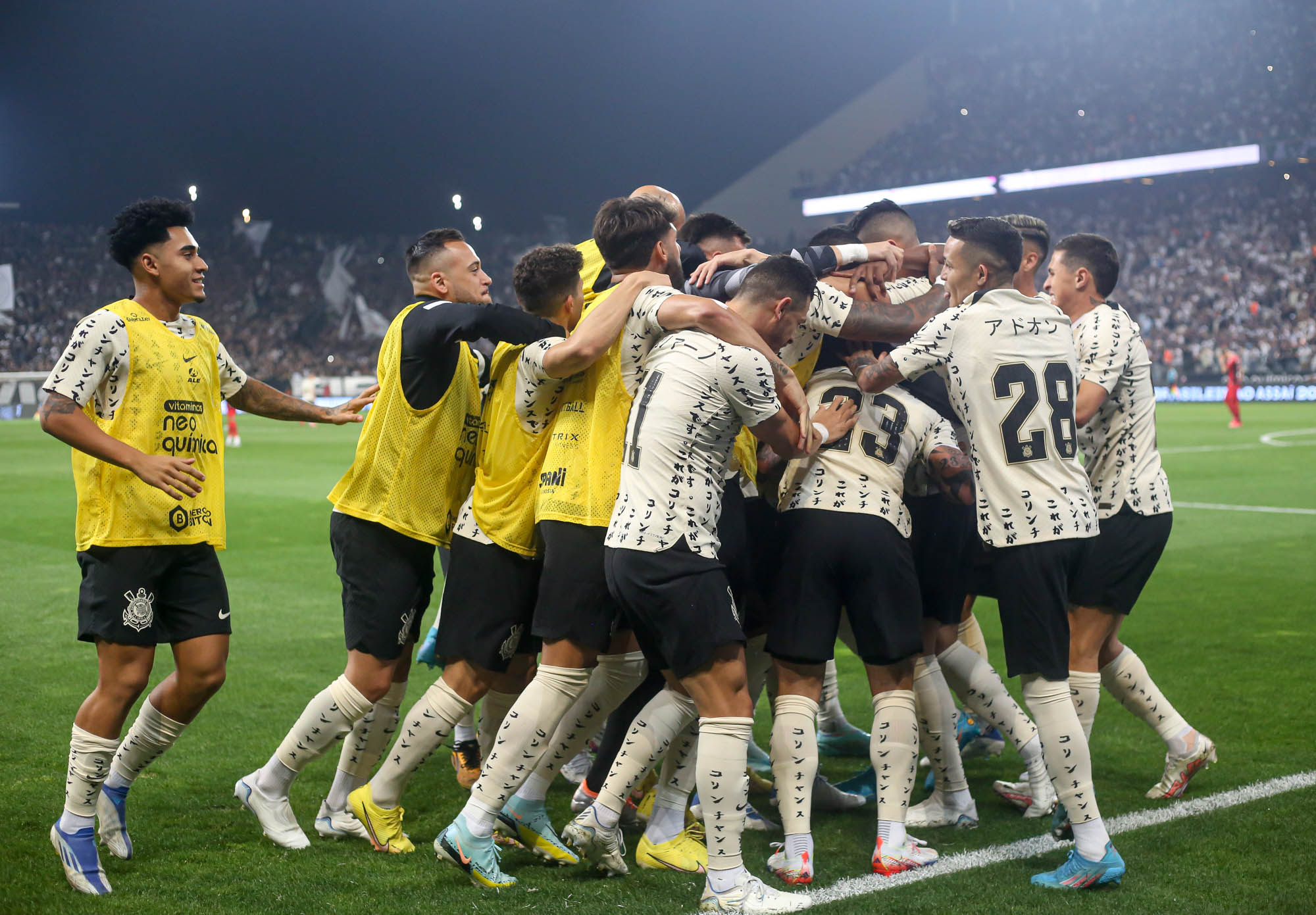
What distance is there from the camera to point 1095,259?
4910 mm

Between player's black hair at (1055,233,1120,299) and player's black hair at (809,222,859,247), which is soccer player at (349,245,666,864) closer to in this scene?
player's black hair at (809,222,859,247)

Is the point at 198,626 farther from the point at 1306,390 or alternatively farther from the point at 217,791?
the point at 1306,390

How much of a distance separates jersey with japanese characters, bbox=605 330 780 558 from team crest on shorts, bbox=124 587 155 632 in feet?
5.37

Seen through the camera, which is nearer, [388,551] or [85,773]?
[85,773]

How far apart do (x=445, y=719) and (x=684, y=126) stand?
3740 cm

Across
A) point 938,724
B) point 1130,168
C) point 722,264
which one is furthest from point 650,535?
point 1130,168

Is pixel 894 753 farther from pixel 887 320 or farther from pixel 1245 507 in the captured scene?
pixel 1245 507

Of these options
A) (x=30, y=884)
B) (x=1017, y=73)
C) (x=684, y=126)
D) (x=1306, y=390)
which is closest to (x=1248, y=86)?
(x=1017, y=73)

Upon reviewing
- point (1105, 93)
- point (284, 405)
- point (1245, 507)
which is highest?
point (1105, 93)

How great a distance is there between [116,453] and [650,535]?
5.74 feet

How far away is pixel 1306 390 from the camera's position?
3603 cm

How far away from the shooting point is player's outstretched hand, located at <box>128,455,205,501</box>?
3770mm

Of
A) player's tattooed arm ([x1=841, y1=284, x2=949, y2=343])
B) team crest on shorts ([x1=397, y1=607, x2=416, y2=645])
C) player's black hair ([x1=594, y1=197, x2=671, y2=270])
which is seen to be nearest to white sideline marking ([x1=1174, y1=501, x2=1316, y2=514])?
player's tattooed arm ([x1=841, y1=284, x2=949, y2=343])

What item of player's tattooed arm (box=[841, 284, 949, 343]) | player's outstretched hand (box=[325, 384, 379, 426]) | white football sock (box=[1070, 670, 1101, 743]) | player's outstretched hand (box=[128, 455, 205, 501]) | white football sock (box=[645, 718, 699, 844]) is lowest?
white football sock (box=[645, 718, 699, 844])
